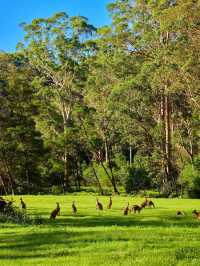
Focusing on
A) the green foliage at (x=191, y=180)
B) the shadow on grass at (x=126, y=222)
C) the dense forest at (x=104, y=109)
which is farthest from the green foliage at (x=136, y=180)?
the shadow on grass at (x=126, y=222)

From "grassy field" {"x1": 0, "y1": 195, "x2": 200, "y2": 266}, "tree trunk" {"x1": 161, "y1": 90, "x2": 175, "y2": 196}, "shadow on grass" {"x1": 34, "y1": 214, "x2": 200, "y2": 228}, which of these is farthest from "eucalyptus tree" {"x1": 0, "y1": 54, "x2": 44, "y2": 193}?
"grassy field" {"x1": 0, "y1": 195, "x2": 200, "y2": 266}

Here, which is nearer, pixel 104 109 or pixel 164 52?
pixel 164 52

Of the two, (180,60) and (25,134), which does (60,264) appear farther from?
(25,134)

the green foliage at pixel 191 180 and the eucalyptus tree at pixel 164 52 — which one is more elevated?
the eucalyptus tree at pixel 164 52

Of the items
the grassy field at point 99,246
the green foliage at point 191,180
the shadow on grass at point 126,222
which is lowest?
the grassy field at point 99,246

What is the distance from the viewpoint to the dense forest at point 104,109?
54031 mm

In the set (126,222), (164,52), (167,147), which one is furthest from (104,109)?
(126,222)

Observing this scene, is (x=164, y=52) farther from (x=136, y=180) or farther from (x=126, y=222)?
(x=126, y=222)

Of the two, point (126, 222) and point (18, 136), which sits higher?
point (18, 136)

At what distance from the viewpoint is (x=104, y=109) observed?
2386 inches

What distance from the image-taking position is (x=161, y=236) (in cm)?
1597

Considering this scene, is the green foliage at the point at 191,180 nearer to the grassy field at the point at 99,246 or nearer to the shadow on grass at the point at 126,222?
the shadow on grass at the point at 126,222

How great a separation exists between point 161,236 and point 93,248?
8.59 ft

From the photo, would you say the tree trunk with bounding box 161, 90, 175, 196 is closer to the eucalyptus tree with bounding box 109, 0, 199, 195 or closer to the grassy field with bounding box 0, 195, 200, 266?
the eucalyptus tree with bounding box 109, 0, 199, 195
